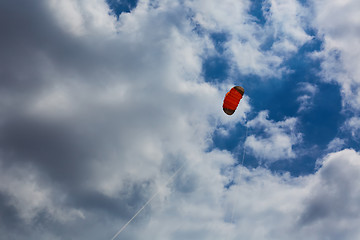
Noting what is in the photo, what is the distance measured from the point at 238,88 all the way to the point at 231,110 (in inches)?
205

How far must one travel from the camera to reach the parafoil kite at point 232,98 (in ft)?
255

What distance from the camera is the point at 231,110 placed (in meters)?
78.9

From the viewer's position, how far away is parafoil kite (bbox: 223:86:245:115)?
77.8m

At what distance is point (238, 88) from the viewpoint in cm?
7788

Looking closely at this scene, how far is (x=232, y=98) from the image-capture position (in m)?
78.1
